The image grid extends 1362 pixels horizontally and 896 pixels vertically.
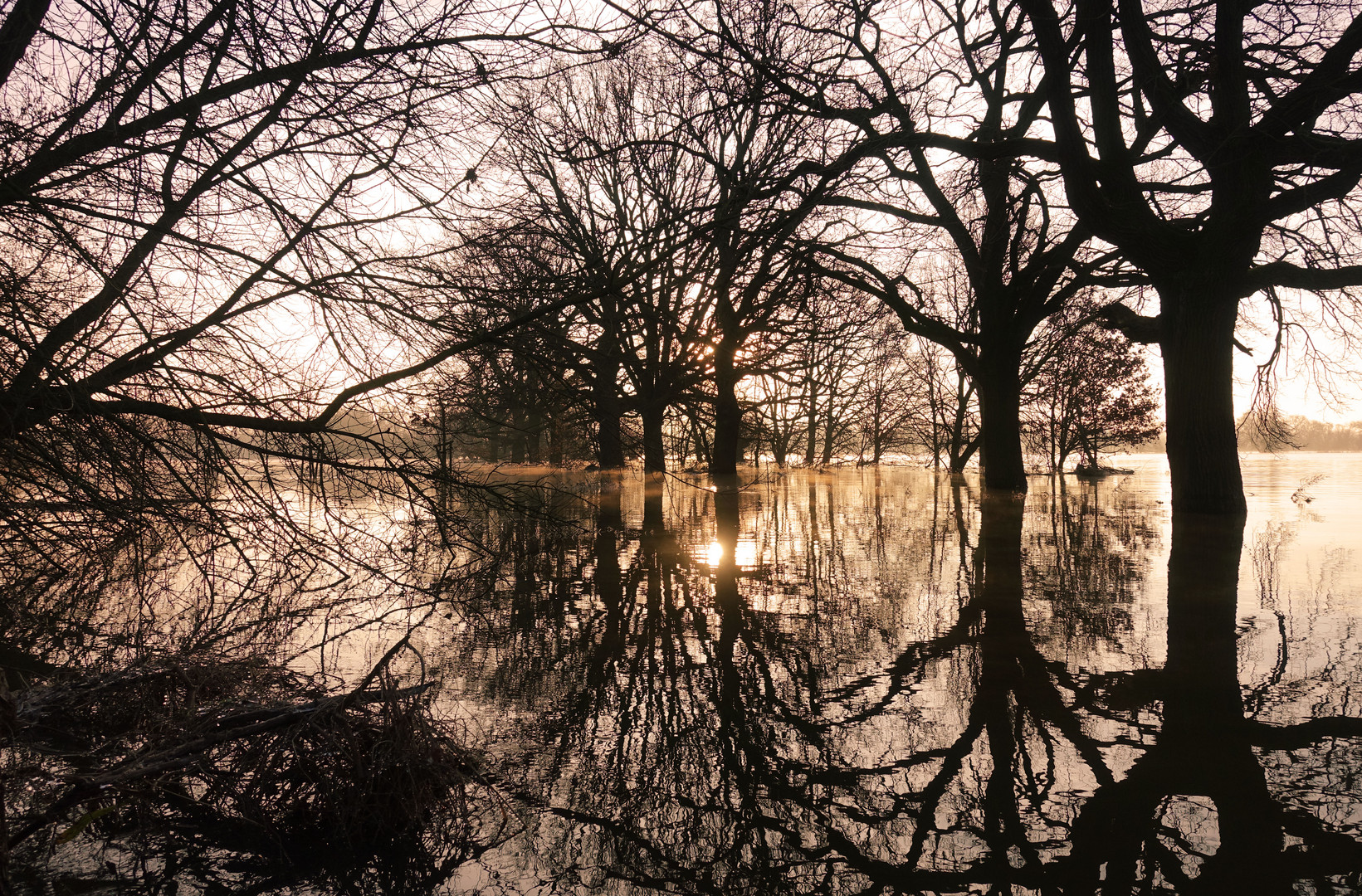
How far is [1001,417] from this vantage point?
17.4 m

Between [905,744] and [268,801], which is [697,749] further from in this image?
[268,801]

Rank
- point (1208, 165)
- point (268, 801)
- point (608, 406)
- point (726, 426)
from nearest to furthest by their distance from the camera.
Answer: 1. point (268, 801)
2. point (608, 406)
3. point (1208, 165)
4. point (726, 426)

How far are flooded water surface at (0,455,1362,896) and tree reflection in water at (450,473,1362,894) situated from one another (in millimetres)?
17

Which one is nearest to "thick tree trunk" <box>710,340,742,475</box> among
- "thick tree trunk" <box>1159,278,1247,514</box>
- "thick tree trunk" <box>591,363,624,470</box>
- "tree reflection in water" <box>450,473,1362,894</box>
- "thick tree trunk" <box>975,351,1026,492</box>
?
"thick tree trunk" <box>975,351,1026,492</box>

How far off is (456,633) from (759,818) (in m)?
3.49

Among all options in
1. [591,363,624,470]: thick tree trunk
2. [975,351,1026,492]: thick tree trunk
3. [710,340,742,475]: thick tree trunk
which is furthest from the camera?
[710,340,742,475]: thick tree trunk

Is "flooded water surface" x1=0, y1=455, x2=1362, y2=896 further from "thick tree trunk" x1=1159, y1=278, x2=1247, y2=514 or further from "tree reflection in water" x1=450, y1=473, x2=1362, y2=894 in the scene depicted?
"thick tree trunk" x1=1159, y1=278, x2=1247, y2=514

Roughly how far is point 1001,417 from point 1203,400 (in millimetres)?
5949

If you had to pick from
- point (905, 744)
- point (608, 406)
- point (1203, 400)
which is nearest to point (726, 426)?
point (1203, 400)

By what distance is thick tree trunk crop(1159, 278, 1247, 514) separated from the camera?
11.4 meters

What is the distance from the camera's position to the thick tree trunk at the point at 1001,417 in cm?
1692

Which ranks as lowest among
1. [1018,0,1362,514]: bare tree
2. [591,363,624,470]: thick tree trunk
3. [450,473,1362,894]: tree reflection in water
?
[450,473,1362,894]: tree reflection in water

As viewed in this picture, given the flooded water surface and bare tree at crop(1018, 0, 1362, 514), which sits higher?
bare tree at crop(1018, 0, 1362, 514)

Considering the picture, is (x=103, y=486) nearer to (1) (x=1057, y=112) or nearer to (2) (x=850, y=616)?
(2) (x=850, y=616)
